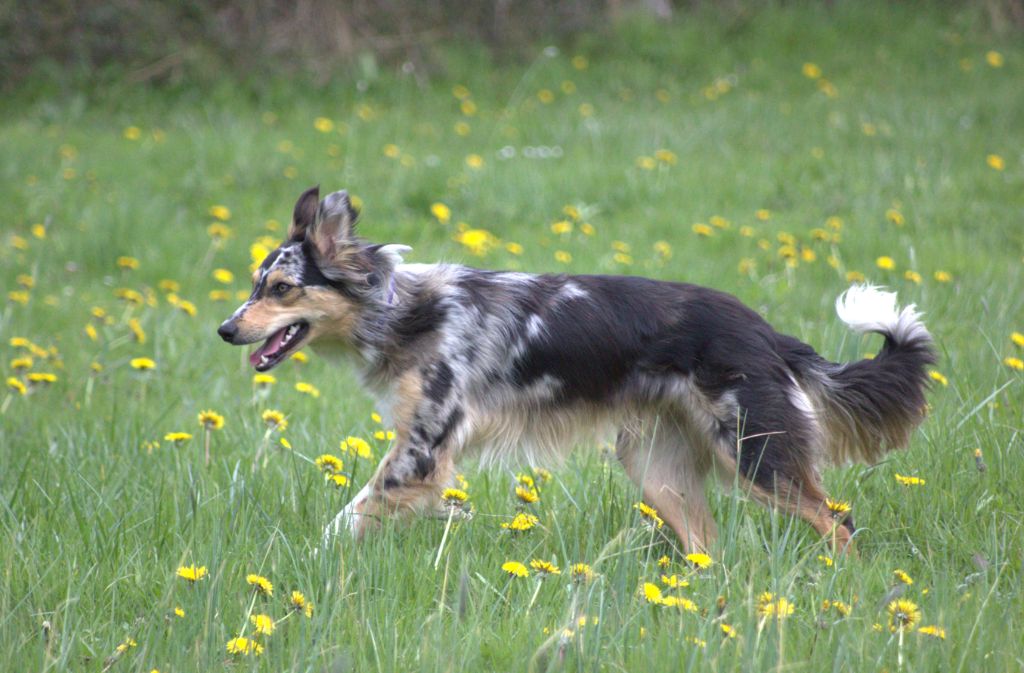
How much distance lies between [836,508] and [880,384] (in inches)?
21.6

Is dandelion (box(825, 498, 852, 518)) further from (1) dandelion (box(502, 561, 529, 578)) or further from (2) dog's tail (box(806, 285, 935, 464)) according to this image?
(1) dandelion (box(502, 561, 529, 578))

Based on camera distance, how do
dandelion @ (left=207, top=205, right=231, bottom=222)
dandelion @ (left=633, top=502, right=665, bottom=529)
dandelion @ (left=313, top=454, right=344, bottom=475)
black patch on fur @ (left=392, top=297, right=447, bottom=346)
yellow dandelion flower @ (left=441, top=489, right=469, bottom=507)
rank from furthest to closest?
dandelion @ (left=207, top=205, right=231, bottom=222)
black patch on fur @ (left=392, top=297, right=447, bottom=346)
dandelion @ (left=313, top=454, right=344, bottom=475)
yellow dandelion flower @ (left=441, top=489, right=469, bottom=507)
dandelion @ (left=633, top=502, right=665, bottom=529)

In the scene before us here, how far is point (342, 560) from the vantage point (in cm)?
314

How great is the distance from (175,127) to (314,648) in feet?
28.9

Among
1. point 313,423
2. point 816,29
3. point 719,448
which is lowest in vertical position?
point 313,423

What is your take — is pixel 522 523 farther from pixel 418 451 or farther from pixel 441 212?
pixel 441 212

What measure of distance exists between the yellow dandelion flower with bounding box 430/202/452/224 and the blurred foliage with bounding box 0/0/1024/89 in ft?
12.4

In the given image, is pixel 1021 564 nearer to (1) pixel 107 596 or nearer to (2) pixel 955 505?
(2) pixel 955 505

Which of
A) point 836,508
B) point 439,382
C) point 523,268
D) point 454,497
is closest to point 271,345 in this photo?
point 439,382

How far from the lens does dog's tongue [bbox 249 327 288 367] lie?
3975mm

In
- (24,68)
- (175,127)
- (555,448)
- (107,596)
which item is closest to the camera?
(107,596)

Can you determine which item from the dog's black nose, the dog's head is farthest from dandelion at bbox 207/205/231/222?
the dog's black nose

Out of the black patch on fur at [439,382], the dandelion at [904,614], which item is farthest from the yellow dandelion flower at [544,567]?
the black patch on fur at [439,382]

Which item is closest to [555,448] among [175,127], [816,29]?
[175,127]
